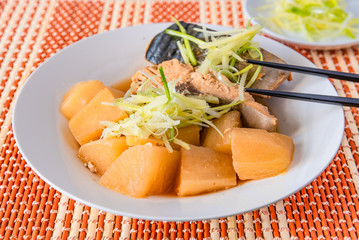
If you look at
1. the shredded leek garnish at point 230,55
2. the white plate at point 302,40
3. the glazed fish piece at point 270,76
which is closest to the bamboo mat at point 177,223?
the white plate at point 302,40

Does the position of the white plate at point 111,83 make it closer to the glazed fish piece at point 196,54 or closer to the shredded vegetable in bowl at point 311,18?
the glazed fish piece at point 196,54

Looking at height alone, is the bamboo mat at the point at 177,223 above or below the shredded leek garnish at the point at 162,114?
below

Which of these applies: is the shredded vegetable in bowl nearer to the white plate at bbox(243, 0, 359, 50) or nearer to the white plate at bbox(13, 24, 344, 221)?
the white plate at bbox(243, 0, 359, 50)

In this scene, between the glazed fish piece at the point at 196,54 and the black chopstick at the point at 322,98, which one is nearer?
the black chopstick at the point at 322,98

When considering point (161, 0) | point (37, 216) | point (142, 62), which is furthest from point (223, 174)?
point (161, 0)

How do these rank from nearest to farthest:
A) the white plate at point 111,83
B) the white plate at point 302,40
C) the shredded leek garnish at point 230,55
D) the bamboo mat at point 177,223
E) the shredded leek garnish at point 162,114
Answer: the white plate at point 111,83
the bamboo mat at point 177,223
the shredded leek garnish at point 162,114
the shredded leek garnish at point 230,55
the white plate at point 302,40

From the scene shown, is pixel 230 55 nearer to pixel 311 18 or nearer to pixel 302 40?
pixel 302 40

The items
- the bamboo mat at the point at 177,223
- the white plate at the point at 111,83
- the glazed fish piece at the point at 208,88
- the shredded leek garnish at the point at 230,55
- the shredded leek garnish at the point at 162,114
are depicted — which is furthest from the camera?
the shredded leek garnish at the point at 230,55
